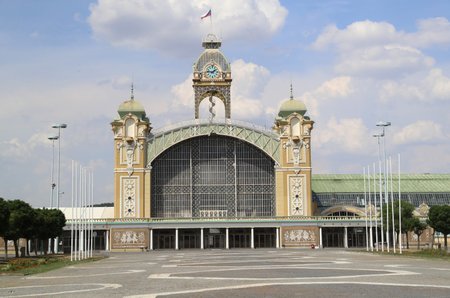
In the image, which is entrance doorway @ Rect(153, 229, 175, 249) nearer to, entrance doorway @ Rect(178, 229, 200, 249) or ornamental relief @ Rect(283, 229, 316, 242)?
entrance doorway @ Rect(178, 229, 200, 249)

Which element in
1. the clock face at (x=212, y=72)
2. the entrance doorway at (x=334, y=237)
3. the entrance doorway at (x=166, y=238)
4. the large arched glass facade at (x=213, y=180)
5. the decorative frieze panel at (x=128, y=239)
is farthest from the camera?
the clock face at (x=212, y=72)

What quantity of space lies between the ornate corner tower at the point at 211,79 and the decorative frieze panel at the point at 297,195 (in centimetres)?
1979

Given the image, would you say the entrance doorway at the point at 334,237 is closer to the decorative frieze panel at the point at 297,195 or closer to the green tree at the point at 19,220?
the decorative frieze panel at the point at 297,195

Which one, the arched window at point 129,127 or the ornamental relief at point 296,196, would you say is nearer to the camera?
the ornamental relief at point 296,196

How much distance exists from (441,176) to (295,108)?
4333 cm

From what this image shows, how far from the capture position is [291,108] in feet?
461

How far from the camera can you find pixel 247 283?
125ft

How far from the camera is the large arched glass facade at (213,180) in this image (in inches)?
5384

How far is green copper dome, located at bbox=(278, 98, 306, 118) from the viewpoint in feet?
459

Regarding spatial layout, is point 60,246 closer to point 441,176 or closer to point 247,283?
point 441,176

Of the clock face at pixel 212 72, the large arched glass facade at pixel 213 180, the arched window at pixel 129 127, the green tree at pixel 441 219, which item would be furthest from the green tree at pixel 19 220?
the clock face at pixel 212 72

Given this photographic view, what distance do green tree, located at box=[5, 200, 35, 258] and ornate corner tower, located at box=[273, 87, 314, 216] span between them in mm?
53394

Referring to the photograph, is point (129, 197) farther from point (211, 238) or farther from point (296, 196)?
point (296, 196)

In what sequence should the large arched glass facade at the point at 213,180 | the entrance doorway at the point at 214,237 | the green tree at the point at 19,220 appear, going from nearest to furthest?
the green tree at the point at 19,220 < the entrance doorway at the point at 214,237 < the large arched glass facade at the point at 213,180
